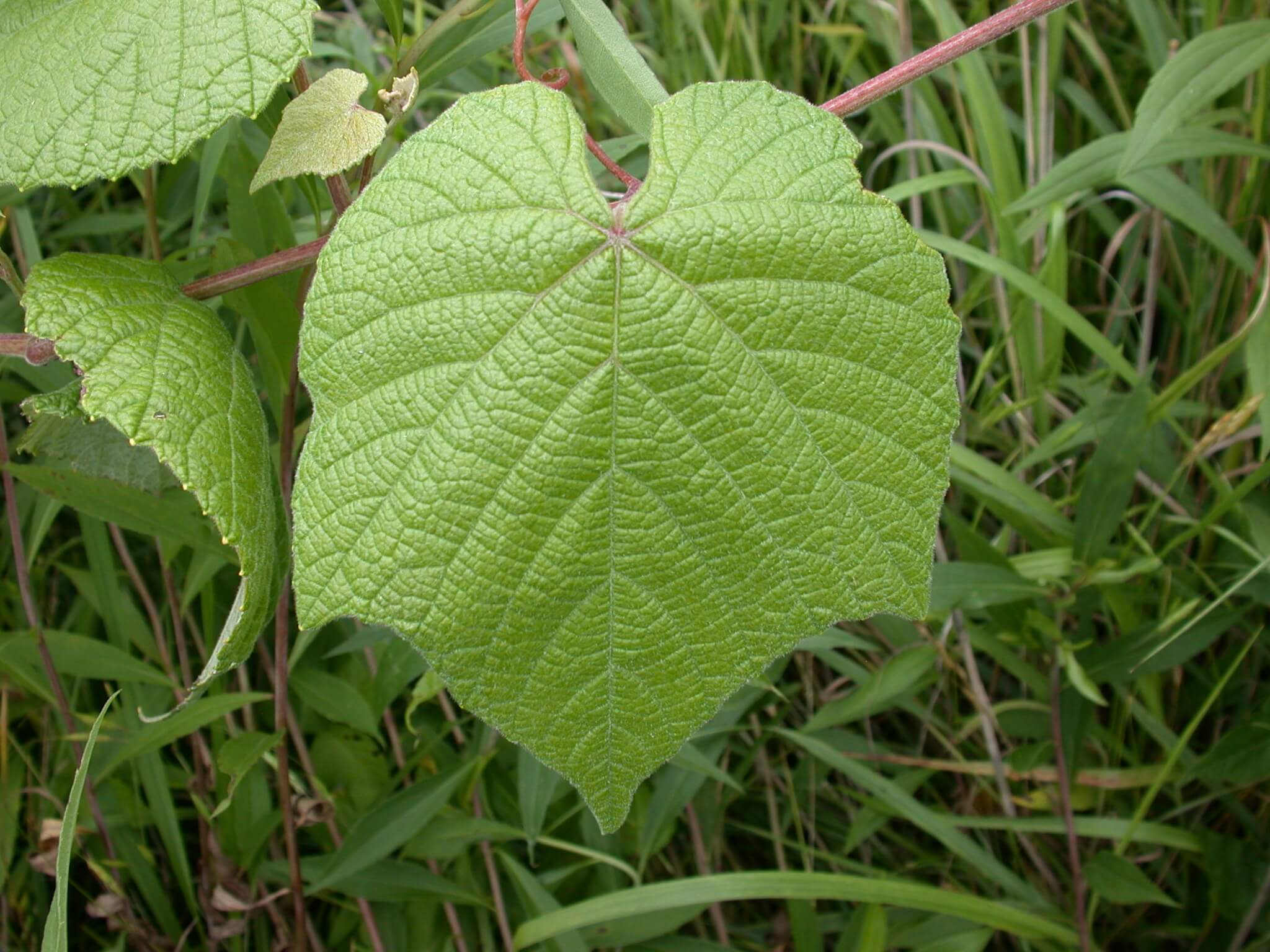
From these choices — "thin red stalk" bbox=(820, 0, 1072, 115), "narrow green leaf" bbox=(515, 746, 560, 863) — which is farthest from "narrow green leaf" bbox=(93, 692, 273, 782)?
"thin red stalk" bbox=(820, 0, 1072, 115)

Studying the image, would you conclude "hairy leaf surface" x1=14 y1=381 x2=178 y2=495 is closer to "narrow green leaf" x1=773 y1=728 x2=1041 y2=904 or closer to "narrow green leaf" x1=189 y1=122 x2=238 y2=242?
"narrow green leaf" x1=189 y1=122 x2=238 y2=242

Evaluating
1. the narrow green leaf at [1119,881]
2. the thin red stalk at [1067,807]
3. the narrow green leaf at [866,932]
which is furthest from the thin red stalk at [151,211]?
the narrow green leaf at [1119,881]

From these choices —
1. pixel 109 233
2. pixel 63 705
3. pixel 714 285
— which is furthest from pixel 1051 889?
pixel 109 233

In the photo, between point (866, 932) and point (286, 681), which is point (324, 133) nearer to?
point (286, 681)

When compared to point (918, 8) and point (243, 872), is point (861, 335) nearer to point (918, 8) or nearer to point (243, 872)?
point (243, 872)

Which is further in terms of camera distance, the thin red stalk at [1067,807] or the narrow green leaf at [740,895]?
the thin red stalk at [1067,807]

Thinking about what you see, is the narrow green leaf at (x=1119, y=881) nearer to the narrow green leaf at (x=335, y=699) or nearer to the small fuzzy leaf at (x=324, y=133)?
the narrow green leaf at (x=335, y=699)
